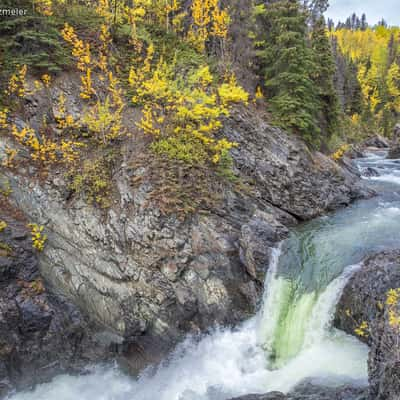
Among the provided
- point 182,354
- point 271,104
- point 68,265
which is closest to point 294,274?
point 182,354

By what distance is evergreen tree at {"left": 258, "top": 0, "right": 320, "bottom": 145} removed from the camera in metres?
13.8

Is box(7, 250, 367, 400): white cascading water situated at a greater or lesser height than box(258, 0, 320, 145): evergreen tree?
lesser

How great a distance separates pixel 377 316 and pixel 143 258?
5616 mm

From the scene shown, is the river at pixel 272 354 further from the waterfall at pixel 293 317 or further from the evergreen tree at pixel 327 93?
the evergreen tree at pixel 327 93

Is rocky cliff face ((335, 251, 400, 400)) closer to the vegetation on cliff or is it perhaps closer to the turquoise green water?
the turquoise green water

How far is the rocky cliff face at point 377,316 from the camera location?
201 inches

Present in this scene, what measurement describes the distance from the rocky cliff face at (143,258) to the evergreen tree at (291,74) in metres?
6.30

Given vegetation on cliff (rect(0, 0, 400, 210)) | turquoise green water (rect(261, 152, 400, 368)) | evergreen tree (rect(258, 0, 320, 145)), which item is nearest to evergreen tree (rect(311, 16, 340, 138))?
vegetation on cliff (rect(0, 0, 400, 210))

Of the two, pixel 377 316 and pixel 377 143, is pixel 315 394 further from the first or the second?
pixel 377 143

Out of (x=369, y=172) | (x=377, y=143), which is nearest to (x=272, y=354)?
(x=369, y=172)

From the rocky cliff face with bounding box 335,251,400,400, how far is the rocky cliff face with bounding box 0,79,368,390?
7.57ft

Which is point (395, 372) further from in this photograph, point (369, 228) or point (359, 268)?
point (369, 228)

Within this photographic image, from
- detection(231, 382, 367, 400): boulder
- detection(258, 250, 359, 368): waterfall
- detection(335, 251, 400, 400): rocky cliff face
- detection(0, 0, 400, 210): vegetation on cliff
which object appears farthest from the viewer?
detection(0, 0, 400, 210): vegetation on cliff

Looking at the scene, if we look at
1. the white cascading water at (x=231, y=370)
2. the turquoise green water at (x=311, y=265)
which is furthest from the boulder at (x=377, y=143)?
the white cascading water at (x=231, y=370)
